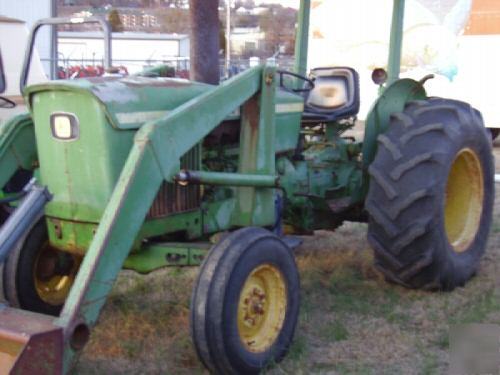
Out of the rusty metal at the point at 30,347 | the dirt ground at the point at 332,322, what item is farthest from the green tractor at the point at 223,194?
the dirt ground at the point at 332,322

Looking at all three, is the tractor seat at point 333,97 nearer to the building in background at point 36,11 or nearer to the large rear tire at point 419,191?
the large rear tire at point 419,191

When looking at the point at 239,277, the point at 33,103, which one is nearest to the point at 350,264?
the point at 239,277

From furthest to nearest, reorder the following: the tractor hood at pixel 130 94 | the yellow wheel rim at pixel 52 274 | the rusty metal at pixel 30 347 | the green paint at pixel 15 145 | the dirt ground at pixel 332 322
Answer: the yellow wheel rim at pixel 52 274 → the green paint at pixel 15 145 → the dirt ground at pixel 332 322 → the tractor hood at pixel 130 94 → the rusty metal at pixel 30 347

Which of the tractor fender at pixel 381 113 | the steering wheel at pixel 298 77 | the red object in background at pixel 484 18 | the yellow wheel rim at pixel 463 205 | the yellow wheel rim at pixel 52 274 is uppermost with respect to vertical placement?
the red object in background at pixel 484 18

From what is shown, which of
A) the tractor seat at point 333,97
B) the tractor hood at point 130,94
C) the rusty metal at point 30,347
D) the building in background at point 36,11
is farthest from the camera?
the building in background at point 36,11

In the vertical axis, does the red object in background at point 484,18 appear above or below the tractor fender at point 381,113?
above

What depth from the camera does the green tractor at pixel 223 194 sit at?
329 centimetres

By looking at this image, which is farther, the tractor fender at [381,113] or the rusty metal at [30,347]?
the tractor fender at [381,113]

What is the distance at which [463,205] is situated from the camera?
5.29m

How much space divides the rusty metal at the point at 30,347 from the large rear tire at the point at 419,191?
2.26 m

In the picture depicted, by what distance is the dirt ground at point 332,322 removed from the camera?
12.6ft

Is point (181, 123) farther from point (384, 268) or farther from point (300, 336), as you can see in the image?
point (384, 268)

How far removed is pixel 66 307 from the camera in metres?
2.98

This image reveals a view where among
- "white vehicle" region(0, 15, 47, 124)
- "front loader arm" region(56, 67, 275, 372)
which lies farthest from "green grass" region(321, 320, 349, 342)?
"white vehicle" region(0, 15, 47, 124)
